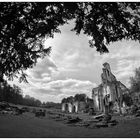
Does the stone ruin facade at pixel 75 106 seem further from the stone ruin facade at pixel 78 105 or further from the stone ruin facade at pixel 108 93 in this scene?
the stone ruin facade at pixel 108 93

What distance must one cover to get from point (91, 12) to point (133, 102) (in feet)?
121

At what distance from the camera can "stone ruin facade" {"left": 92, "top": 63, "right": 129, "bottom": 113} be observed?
44.4 metres

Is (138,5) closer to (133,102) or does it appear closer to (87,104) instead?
(133,102)

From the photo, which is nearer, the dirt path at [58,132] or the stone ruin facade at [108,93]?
the dirt path at [58,132]

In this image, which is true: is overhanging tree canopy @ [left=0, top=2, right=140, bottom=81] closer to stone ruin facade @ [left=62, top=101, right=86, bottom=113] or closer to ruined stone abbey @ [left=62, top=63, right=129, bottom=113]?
ruined stone abbey @ [left=62, top=63, right=129, bottom=113]

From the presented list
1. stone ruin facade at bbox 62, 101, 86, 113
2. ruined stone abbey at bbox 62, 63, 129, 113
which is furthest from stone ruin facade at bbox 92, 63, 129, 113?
stone ruin facade at bbox 62, 101, 86, 113

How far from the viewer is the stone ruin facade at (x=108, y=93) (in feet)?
146

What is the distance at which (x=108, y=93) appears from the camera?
49.0m

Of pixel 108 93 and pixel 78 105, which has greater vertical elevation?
pixel 108 93

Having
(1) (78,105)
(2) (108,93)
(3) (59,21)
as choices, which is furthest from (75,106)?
(3) (59,21)

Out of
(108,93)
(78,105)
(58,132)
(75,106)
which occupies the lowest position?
(75,106)

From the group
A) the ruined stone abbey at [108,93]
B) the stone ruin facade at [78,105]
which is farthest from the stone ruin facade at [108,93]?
the stone ruin facade at [78,105]

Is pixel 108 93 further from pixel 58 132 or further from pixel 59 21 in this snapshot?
pixel 59 21

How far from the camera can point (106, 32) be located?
8.42 metres
